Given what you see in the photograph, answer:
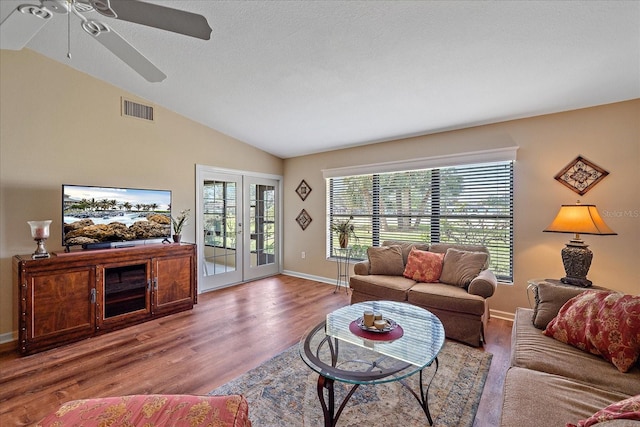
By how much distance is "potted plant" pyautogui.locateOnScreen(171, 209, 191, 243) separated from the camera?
3.73 metres

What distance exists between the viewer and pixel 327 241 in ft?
16.6

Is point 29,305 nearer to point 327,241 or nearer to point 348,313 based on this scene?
point 348,313

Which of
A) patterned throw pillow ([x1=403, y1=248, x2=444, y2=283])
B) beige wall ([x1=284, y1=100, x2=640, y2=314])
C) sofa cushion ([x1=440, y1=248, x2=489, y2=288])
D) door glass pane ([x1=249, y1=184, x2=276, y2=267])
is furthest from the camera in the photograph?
door glass pane ([x1=249, y1=184, x2=276, y2=267])

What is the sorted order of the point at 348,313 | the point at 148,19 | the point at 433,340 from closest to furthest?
the point at 148,19 → the point at 433,340 → the point at 348,313

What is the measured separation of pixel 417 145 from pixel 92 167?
417 centimetres

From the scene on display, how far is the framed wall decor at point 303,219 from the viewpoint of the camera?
17.4ft

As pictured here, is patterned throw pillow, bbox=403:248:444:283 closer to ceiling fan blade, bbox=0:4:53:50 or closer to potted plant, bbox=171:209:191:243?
potted plant, bbox=171:209:191:243

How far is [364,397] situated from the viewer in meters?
1.94

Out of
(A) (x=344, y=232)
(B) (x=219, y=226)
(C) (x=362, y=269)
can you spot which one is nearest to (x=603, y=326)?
(C) (x=362, y=269)

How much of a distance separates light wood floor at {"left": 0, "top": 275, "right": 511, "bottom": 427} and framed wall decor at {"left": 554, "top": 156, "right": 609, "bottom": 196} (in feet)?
5.54

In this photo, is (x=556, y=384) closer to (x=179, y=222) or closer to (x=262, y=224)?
(x=179, y=222)

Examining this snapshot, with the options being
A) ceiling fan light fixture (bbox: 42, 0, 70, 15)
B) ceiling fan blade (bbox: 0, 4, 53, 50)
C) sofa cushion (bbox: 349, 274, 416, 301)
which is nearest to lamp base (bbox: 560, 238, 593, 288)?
sofa cushion (bbox: 349, 274, 416, 301)

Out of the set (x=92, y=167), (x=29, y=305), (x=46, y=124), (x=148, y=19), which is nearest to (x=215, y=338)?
(x=29, y=305)

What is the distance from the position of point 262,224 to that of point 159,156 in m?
2.13
